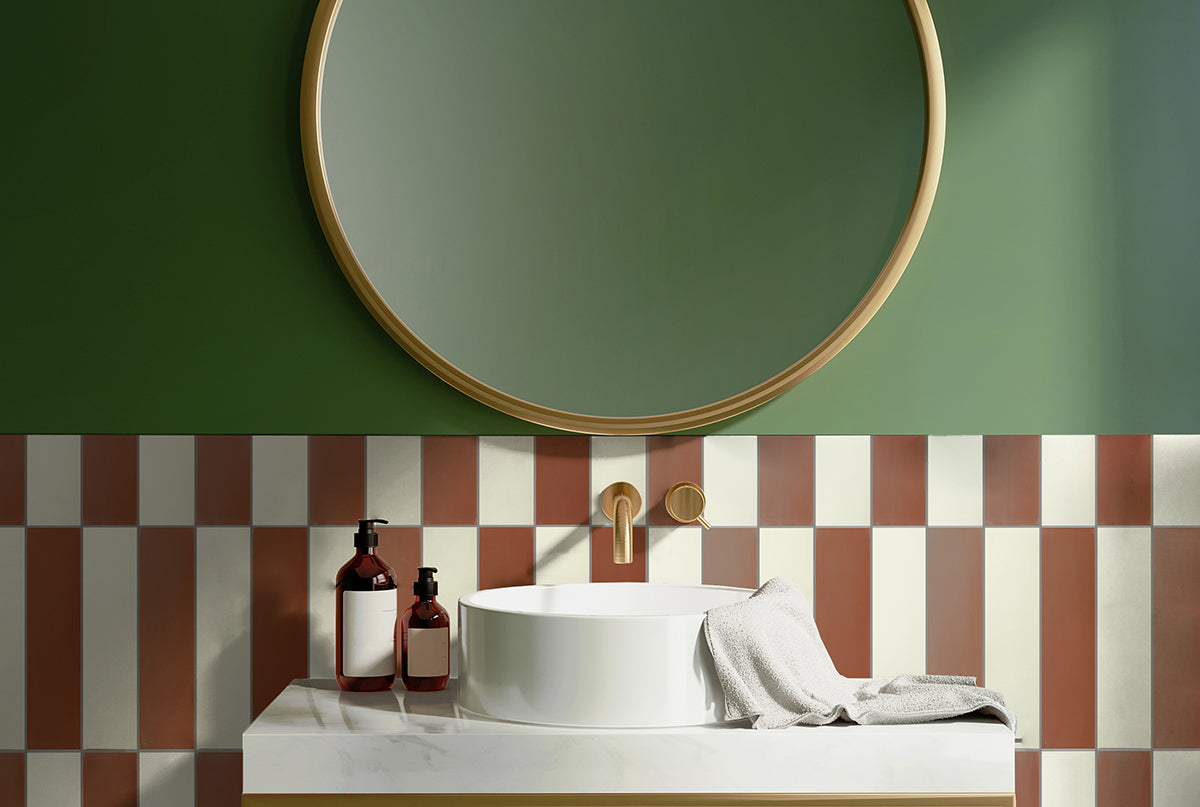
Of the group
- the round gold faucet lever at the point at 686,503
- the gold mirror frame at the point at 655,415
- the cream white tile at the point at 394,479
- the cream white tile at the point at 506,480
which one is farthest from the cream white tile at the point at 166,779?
the round gold faucet lever at the point at 686,503

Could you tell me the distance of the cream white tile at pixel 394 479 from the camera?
4.66 ft

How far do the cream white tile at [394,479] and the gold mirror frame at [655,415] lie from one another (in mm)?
123

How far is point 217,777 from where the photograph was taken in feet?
4.60

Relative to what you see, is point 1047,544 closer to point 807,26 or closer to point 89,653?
point 807,26

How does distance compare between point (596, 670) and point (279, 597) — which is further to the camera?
point (279, 597)

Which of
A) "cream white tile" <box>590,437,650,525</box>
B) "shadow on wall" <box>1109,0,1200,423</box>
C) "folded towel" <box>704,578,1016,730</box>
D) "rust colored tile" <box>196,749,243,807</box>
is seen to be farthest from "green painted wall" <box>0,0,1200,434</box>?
"rust colored tile" <box>196,749,243,807</box>

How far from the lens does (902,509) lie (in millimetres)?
1430

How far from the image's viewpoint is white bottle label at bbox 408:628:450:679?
4.15 ft

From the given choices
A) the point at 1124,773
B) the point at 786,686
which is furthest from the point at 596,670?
the point at 1124,773

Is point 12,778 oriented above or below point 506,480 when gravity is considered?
below

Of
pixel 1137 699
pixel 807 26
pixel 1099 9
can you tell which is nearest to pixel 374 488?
pixel 807 26

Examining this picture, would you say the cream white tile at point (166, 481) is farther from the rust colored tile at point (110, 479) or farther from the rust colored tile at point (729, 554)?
the rust colored tile at point (729, 554)

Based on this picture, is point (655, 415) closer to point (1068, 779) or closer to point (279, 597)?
point (279, 597)

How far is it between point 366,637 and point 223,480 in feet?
1.11
